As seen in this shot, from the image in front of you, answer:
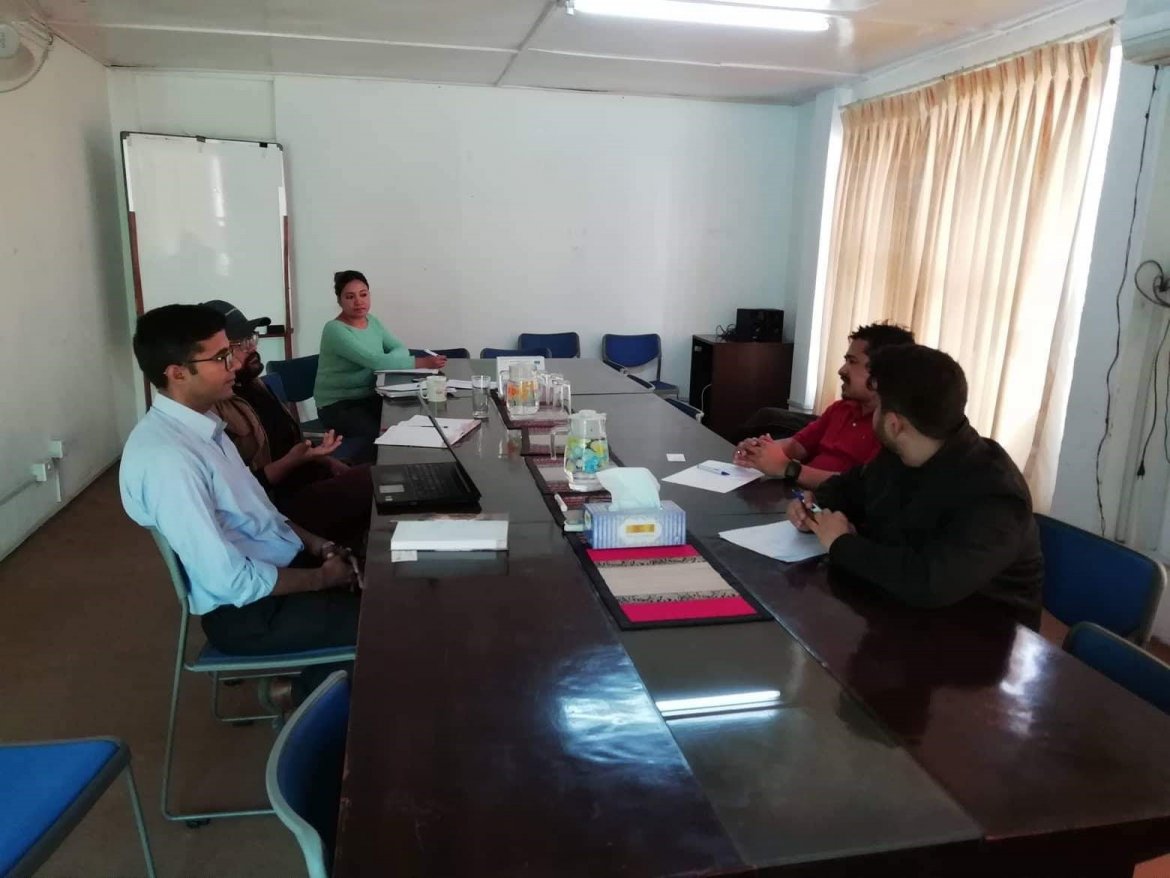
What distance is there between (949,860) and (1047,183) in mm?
3424

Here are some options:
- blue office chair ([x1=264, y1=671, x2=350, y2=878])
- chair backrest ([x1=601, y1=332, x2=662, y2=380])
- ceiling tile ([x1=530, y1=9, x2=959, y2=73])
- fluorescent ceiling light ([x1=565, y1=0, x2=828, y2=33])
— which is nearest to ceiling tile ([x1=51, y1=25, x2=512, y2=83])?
ceiling tile ([x1=530, y1=9, x2=959, y2=73])

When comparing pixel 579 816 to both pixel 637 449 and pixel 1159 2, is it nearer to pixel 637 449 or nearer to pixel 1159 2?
pixel 637 449

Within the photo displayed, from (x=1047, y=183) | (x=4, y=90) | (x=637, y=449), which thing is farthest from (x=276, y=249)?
(x=1047, y=183)

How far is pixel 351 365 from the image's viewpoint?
3.82 metres

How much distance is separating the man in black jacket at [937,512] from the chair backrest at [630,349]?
3964 millimetres

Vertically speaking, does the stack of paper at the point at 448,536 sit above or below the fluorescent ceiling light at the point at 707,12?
below

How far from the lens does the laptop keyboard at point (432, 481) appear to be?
6.75ft

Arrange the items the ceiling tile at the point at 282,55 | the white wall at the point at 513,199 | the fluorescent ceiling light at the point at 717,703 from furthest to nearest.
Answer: the white wall at the point at 513,199 < the ceiling tile at the point at 282,55 < the fluorescent ceiling light at the point at 717,703

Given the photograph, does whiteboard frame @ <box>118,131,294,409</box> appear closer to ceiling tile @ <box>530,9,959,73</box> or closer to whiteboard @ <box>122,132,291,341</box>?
whiteboard @ <box>122,132,291,341</box>

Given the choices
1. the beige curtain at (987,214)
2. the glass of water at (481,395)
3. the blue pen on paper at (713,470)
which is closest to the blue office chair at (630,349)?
the beige curtain at (987,214)

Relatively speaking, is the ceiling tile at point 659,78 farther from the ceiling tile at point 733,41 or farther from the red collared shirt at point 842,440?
the red collared shirt at point 842,440

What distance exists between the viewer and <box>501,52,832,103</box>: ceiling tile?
15.1 ft

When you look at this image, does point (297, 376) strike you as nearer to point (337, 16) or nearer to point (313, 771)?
point (337, 16)

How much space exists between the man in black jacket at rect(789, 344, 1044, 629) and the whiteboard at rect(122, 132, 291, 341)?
432 cm
